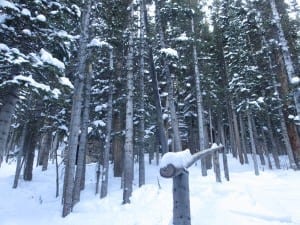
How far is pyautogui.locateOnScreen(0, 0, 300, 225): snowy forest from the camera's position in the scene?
8.23m

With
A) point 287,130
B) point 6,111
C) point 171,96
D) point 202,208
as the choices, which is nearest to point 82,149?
point 6,111

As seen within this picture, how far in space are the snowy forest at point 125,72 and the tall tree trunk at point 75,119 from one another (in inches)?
1.7

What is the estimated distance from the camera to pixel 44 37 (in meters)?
8.61

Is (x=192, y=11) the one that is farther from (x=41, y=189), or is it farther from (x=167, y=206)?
(x=41, y=189)

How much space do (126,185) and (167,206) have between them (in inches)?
139

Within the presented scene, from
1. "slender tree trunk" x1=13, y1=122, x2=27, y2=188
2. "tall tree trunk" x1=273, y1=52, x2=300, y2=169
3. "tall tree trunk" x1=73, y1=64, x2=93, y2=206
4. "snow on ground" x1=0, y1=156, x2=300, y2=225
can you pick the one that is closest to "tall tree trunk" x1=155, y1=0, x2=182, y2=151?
"snow on ground" x1=0, y1=156, x2=300, y2=225

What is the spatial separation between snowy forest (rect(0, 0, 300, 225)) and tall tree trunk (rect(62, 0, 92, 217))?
4cm

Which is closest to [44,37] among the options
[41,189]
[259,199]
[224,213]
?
[224,213]

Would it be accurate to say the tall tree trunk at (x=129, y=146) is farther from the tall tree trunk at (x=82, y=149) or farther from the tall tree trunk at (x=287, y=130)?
the tall tree trunk at (x=287, y=130)

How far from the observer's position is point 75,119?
11.1 meters

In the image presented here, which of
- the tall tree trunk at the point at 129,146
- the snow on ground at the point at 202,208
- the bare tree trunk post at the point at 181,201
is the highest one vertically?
the tall tree trunk at the point at 129,146

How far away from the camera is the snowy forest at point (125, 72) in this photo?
8.23m

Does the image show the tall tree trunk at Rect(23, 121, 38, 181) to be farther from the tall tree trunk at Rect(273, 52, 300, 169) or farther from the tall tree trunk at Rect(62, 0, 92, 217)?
the tall tree trunk at Rect(273, 52, 300, 169)

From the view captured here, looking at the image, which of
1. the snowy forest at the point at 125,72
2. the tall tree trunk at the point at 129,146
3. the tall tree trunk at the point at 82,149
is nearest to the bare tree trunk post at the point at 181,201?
the snowy forest at the point at 125,72
